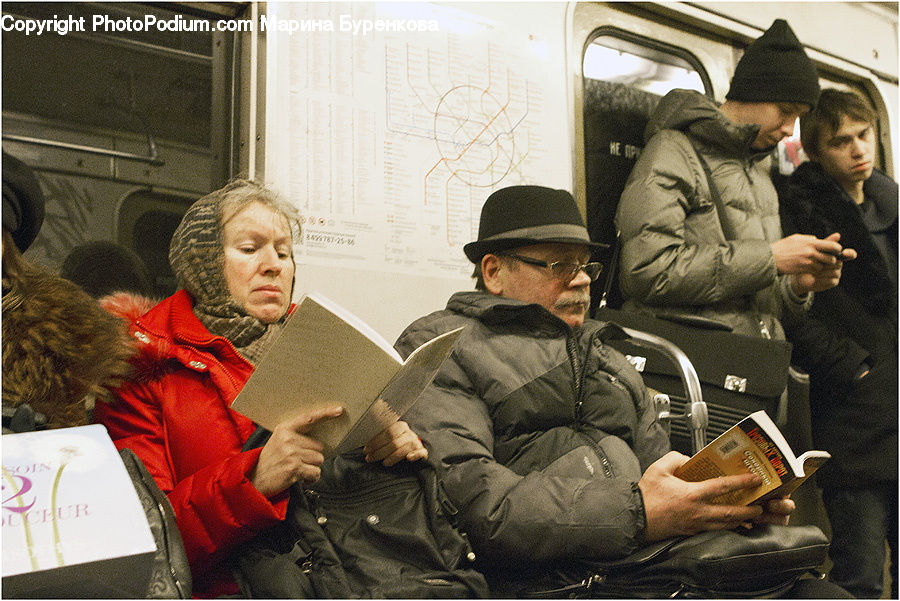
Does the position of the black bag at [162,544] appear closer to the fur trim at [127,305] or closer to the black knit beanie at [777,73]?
the fur trim at [127,305]

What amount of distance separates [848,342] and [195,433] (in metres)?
3.28

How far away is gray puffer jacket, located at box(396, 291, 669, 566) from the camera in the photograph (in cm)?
212

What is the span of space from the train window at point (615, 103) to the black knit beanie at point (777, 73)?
50 centimetres

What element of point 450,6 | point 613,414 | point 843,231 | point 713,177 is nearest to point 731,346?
point 713,177

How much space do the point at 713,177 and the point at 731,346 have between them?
2.78 feet

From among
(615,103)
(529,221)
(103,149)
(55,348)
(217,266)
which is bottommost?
(55,348)

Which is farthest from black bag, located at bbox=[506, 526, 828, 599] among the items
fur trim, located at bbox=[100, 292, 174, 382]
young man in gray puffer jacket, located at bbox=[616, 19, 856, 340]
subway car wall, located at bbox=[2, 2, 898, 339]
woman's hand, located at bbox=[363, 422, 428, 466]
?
young man in gray puffer jacket, located at bbox=[616, 19, 856, 340]

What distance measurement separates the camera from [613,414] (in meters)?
2.52

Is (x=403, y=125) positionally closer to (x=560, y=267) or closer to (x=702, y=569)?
(x=560, y=267)

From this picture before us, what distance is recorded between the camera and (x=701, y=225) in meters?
3.77

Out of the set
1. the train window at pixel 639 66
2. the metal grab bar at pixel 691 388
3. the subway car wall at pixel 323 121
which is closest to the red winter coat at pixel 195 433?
the subway car wall at pixel 323 121

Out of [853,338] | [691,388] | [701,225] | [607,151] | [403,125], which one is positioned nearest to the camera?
[691,388]

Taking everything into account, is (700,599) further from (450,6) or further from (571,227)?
(450,6)

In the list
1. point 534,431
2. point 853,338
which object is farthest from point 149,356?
point 853,338
